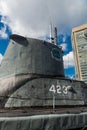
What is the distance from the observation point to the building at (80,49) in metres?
98.7

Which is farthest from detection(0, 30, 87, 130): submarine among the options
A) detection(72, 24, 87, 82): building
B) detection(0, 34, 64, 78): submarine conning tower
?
detection(72, 24, 87, 82): building

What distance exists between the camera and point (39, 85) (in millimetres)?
12812

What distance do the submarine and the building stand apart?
82.1m

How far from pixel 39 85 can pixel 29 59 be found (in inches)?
95.3

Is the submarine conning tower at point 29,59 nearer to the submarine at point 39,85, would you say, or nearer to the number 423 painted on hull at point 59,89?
the submarine at point 39,85

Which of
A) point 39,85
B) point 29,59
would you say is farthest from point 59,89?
point 29,59

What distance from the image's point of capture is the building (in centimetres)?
9869

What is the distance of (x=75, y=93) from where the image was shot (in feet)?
46.8

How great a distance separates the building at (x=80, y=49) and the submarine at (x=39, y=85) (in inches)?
3233

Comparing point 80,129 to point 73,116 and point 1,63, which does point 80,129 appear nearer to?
point 73,116

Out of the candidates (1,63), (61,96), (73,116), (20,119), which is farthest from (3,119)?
(1,63)

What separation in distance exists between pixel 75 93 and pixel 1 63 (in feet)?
21.7

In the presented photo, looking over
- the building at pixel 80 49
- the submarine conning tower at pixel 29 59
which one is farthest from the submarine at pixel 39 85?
the building at pixel 80 49

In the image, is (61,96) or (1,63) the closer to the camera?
(61,96)
